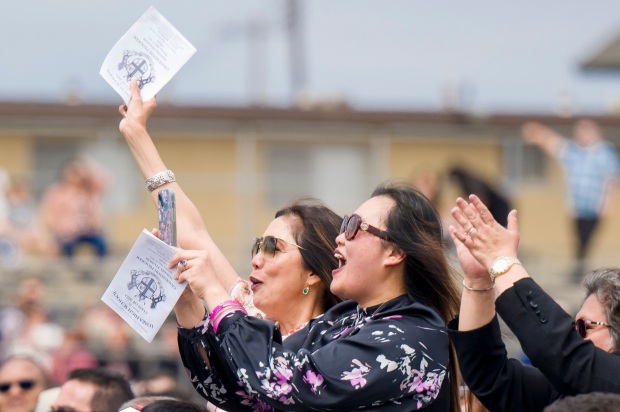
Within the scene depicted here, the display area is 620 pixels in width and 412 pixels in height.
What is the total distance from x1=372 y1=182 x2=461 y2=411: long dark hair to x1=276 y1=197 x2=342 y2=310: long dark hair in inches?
18.4

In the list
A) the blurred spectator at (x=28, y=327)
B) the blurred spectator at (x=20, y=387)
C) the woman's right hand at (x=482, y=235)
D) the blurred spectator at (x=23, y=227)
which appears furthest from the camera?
the blurred spectator at (x=23, y=227)

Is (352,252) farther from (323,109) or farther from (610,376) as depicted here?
(323,109)

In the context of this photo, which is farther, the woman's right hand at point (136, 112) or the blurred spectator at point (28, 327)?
the blurred spectator at point (28, 327)

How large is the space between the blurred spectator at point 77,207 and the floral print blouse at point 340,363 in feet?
36.9

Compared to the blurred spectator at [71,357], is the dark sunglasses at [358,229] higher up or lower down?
higher up

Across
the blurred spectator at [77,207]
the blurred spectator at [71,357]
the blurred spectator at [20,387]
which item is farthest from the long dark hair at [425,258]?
the blurred spectator at [77,207]

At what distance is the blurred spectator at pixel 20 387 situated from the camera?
6.43 meters

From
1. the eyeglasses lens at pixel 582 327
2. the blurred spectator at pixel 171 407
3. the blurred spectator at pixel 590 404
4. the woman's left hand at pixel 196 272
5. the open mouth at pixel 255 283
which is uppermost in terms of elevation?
the woman's left hand at pixel 196 272

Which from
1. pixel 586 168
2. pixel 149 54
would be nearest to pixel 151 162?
pixel 149 54

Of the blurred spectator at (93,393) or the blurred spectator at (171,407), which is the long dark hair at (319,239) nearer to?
the blurred spectator at (171,407)

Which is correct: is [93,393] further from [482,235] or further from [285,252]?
[482,235]

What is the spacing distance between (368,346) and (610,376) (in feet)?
2.28

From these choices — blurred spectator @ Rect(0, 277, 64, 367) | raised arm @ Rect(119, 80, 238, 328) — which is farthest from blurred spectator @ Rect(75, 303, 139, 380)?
raised arm @ Rect(119, 80, 238, 328)

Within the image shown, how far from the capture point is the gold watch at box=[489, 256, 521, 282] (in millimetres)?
3496
